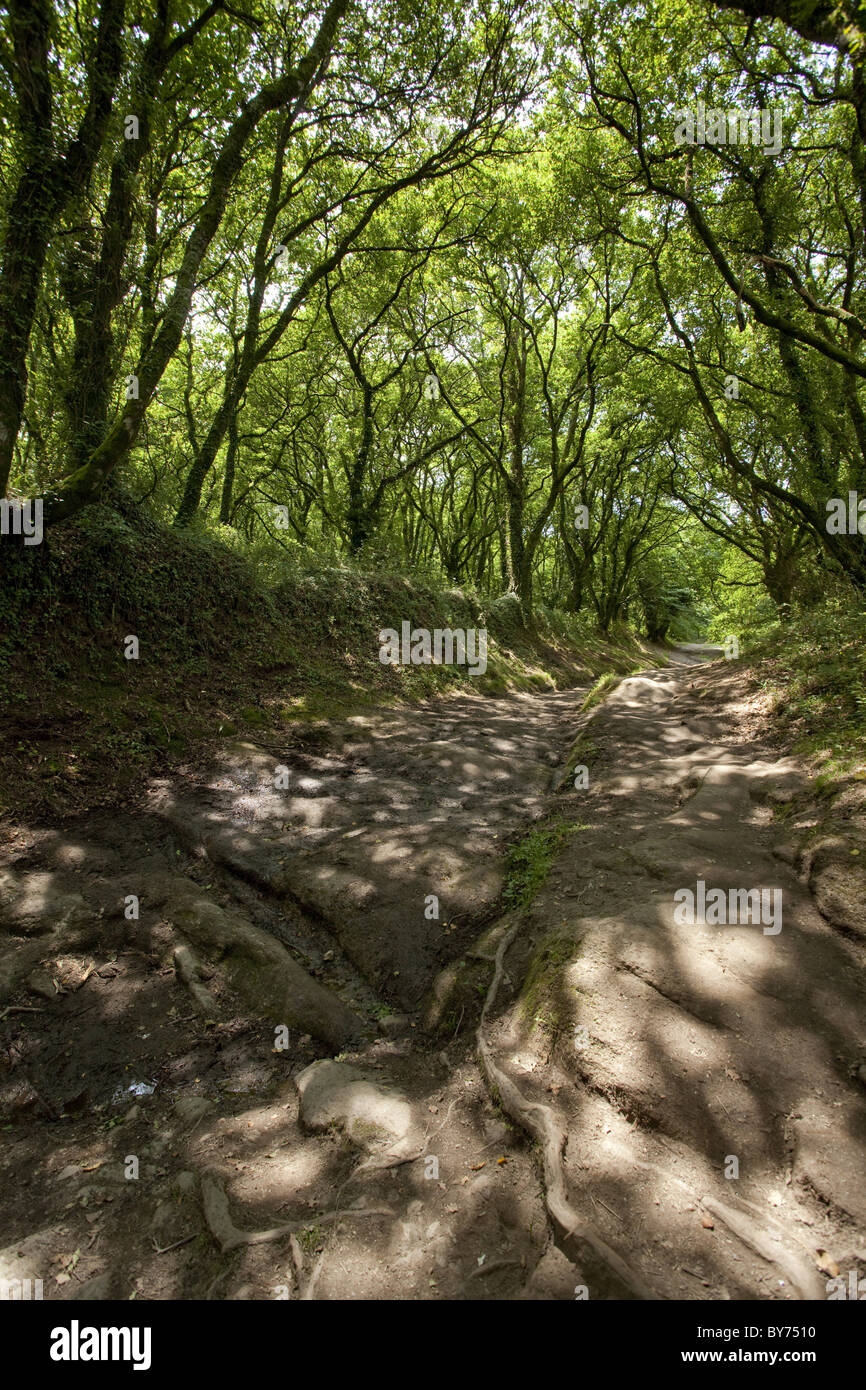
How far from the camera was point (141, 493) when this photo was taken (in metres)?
9.86

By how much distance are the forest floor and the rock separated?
0.02 meters

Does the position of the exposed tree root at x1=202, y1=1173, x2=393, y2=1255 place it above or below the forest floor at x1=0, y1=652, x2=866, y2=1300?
below

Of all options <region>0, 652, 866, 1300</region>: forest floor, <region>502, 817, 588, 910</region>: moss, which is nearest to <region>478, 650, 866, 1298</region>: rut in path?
<region>0, 652, 866, 1300</region>: forest floor

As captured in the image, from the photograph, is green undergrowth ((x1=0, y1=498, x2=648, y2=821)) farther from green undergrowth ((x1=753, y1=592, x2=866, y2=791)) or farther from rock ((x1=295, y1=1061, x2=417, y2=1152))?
green undergrowth ((x1=753, y1=592, x2=866, y2=791))

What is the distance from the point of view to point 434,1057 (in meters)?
3.62

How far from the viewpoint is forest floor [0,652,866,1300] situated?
2.37 metres

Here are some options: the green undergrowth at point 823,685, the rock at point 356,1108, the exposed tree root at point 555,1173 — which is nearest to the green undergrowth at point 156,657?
the rock at point 356,1108

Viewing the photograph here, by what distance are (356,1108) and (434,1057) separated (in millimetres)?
631

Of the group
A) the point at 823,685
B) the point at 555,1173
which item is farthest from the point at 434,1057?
the point at 823,685

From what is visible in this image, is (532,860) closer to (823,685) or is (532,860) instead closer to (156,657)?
(823,685)
